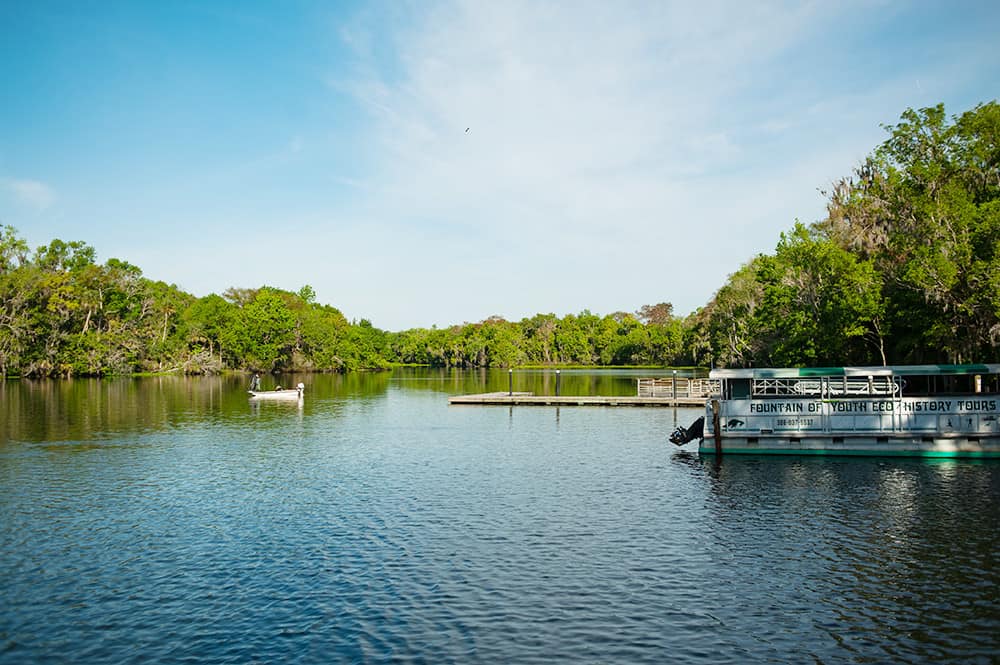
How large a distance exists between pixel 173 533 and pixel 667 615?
44.8ft

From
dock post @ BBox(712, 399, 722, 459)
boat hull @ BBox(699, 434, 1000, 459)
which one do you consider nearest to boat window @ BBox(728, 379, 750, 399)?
dock post @ BBox(712, 399, 722, 459)

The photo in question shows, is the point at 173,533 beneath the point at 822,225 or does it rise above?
beneath

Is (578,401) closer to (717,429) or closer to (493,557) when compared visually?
(717,429)

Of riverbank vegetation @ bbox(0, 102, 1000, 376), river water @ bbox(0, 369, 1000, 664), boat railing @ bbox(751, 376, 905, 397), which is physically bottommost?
river water @ bbox(0, 369, 1000, 664)

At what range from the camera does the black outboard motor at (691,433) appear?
3394 centimetres

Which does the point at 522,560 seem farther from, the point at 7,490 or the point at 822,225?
the point at 822,225

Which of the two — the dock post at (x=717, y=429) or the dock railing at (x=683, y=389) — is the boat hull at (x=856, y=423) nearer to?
the dock post at (x=717, y=429)

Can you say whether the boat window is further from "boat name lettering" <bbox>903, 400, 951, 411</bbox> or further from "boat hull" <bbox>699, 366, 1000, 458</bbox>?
"boat name lettering" <bbox>903, 400, 951, 411</bbox>

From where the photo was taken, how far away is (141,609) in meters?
14.3

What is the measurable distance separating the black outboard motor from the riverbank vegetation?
14262mm

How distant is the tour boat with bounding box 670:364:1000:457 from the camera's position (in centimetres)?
3092

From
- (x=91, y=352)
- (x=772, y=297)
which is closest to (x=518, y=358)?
(x=91, y=352)

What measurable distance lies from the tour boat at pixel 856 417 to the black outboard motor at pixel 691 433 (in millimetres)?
50

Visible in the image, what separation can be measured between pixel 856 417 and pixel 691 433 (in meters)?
7.24
